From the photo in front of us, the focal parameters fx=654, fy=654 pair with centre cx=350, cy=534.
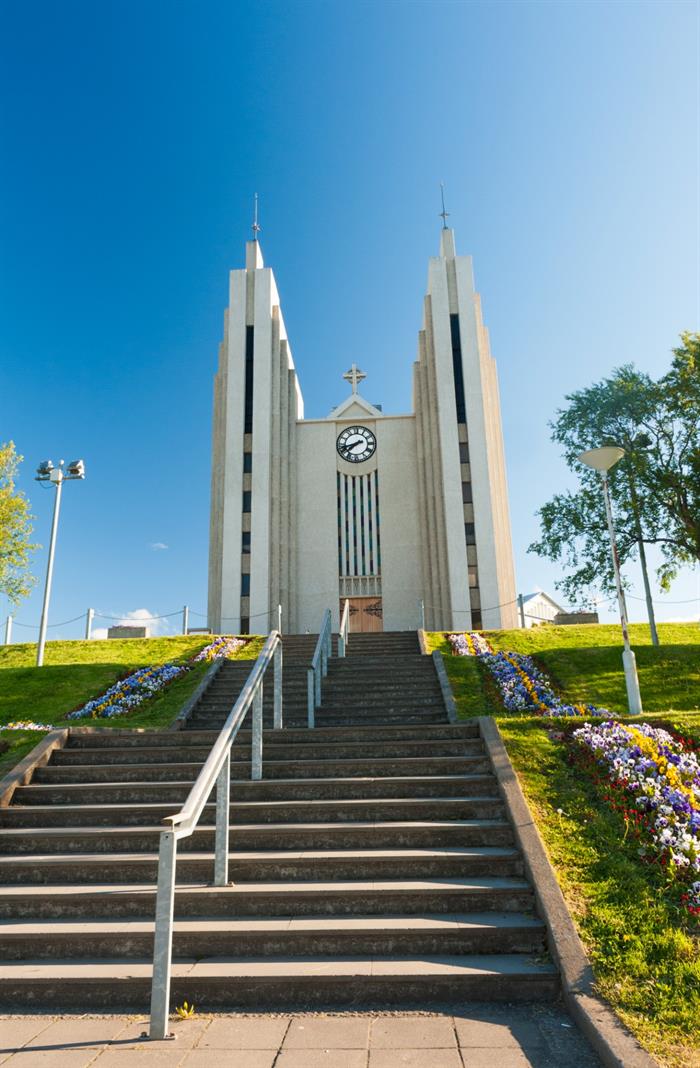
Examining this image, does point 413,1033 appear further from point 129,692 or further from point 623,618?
point 129,692

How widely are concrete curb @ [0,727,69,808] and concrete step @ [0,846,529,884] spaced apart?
123 centimetres

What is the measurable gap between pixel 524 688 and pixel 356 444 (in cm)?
2256

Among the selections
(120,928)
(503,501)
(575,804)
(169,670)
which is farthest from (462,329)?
(120,928)

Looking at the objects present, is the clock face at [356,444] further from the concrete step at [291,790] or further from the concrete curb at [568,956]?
the concrete curb at [568,956]

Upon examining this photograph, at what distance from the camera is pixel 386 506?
31.1m

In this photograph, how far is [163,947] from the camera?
3.61 metres

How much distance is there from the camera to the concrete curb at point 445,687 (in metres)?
9.64

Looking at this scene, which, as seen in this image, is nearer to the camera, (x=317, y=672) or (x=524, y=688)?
(x=524, y=688)

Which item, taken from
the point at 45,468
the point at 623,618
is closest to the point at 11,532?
the point at 45,468

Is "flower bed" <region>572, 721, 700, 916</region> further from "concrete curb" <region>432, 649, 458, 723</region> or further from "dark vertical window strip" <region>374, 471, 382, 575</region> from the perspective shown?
"dark vertical window strip" <region>374, 471, 382, 575</region>

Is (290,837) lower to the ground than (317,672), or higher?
lower

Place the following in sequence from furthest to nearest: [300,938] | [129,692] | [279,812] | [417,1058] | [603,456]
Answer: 1. [129,692]
2. [603,456]
3. [279,812]
4. [300,938]
5. [417,1058]

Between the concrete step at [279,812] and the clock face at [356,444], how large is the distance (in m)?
26.4

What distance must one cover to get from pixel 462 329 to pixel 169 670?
2225 cm
